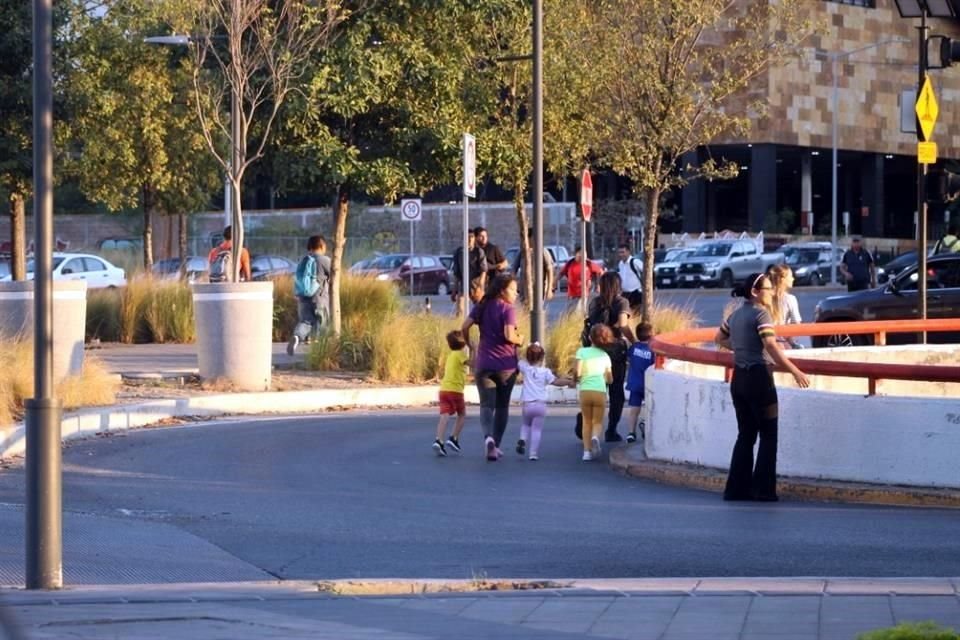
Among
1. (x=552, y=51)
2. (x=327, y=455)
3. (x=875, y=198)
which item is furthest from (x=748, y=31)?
(x=875, y=198)

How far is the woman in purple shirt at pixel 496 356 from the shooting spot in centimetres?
1428

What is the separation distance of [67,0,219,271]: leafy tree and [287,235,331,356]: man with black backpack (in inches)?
415

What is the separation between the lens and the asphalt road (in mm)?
9438

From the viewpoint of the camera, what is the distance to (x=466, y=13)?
23797 millimetres

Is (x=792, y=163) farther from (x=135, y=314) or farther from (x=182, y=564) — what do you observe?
(x=182, y=564)

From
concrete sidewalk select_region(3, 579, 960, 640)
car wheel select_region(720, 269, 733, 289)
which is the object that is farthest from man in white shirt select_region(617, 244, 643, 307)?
car wheel select_region(720, 269, 733, 289)

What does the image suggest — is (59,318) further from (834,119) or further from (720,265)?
(834,119)

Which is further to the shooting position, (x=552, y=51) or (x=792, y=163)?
(x=792, y=163)

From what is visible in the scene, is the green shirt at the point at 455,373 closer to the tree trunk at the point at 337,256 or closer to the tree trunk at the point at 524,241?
the tree trunk at the point at 337,256

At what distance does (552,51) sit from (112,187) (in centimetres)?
1526

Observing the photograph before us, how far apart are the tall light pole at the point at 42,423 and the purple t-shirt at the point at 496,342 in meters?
6.36

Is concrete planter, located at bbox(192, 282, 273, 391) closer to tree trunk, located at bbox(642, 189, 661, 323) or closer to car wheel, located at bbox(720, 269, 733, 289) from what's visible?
tree trunk, located at bbox(642, 189, 661, 323)

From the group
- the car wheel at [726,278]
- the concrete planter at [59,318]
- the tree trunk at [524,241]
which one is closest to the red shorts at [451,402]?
the concrete planter at [59,318]

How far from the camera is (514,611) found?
7.58m
